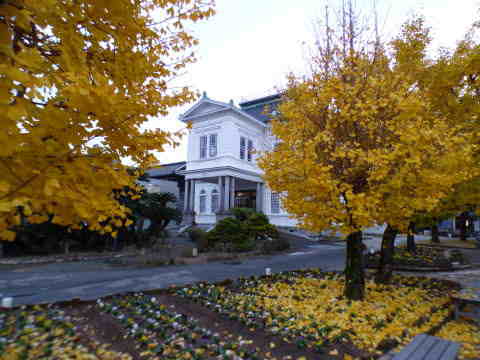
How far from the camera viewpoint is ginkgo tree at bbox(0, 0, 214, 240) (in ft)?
5.03

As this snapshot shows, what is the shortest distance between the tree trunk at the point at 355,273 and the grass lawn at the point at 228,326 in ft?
0.81

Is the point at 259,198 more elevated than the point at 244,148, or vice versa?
the point at 244,148

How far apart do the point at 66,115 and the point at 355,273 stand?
591 cm

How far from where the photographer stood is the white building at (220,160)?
76.1 ft

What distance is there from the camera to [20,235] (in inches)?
504

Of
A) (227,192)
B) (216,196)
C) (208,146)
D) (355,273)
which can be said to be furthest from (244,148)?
(355,273)

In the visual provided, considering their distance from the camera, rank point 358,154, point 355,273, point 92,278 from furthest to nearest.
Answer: point 92,278 → point 355,273 → point 358,154

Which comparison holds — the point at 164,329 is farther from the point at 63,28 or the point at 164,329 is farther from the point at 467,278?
the point at 467,278

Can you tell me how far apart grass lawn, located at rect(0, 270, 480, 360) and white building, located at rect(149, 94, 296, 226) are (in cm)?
1658

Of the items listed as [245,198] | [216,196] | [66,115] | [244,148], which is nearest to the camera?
[66,115]

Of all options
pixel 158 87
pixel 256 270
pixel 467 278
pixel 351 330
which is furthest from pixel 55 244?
pixel 467 278

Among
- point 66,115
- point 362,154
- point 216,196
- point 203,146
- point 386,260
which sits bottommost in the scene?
point 386,260

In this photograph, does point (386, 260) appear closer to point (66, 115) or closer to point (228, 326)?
point (228, 326)

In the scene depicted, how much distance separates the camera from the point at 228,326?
14.4ft
